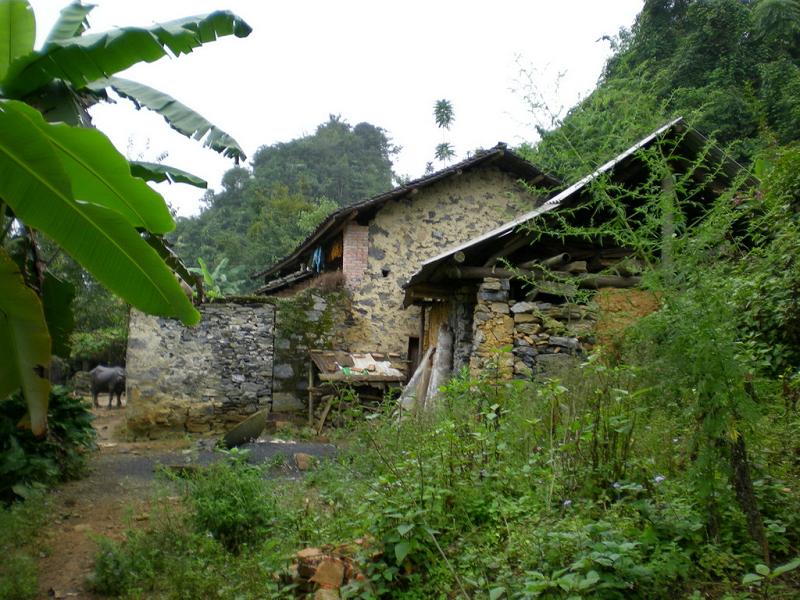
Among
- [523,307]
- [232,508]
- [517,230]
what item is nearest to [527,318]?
[523,307]

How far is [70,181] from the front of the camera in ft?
11.3

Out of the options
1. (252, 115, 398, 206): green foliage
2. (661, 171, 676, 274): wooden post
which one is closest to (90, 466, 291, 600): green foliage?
(661, 171, 676, 274): wooden post

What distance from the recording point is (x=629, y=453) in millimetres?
3412

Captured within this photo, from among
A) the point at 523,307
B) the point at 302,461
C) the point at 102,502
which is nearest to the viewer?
the point at 102,502

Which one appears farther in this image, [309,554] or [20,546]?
[20,546]

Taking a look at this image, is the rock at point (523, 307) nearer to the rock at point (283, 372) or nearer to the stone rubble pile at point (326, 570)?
the stone rubble pile at point (326, 570)

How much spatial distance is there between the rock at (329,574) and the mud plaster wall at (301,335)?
9360 millimetres

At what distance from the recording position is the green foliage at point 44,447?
6.28 meters

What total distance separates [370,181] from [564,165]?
36173 millimetres

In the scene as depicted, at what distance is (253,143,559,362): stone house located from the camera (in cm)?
1286

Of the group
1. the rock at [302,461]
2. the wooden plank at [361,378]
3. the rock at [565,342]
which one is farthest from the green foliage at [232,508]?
the wooden plank at [361,378]

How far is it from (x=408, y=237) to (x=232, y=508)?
29.3 ft

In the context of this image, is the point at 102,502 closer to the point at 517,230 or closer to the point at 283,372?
the point at 517,230

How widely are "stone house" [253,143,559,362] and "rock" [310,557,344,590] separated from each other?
374 inches
